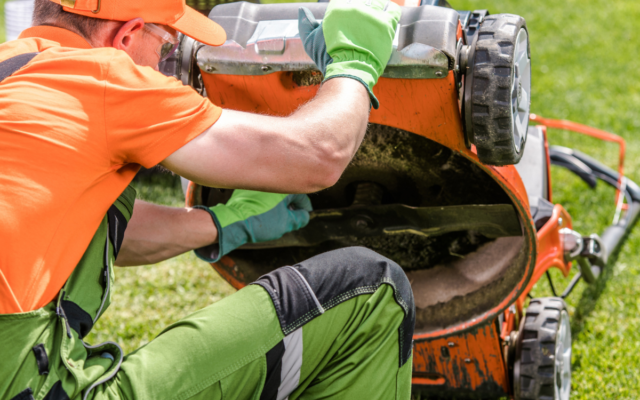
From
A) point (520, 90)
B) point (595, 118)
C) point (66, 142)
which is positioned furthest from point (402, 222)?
point (595, 118)

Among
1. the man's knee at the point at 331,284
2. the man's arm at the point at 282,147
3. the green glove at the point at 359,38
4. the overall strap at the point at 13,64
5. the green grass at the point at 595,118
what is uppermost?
the green glove at the point at 359,38

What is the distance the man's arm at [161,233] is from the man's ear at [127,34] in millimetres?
604

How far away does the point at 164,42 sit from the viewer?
64.5 inches

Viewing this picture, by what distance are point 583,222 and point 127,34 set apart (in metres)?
2.68

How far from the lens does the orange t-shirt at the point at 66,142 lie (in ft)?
3.95

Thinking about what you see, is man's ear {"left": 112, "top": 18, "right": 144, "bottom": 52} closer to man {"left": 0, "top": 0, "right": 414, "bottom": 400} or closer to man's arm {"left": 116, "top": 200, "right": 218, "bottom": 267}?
man {"left": 0, "top": 0, "right": 414, "bottom": 400}

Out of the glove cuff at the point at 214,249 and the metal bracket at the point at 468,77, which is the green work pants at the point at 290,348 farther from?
the glove cuff at the point at 214,249

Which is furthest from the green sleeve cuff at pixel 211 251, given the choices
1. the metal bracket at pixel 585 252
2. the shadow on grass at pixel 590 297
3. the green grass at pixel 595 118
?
the shadow on grass at pixel 590 297

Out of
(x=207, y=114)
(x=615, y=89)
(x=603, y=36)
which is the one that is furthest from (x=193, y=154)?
(x=603, y=36)

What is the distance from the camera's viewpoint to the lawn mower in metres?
1.59

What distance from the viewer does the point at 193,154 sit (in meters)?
1.32

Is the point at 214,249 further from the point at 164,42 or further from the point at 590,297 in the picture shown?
the point at 590,297

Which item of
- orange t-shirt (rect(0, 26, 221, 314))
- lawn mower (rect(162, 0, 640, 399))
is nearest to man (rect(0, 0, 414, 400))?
orange t-shirt (rect(0, 26, 221, 314))

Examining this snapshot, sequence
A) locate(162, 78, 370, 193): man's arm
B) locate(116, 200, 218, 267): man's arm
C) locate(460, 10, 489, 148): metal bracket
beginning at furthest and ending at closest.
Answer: locate(116, 200, 218, 267): man's arm, locate(460, 10, 489, 148): metal bracket, locate(162, 78, 370, 193): man's arm
